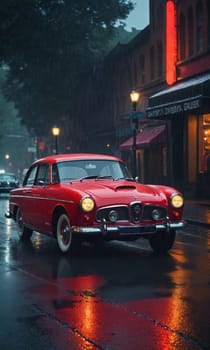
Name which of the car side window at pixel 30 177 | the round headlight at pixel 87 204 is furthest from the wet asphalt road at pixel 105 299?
the car side window at pixel 30 177

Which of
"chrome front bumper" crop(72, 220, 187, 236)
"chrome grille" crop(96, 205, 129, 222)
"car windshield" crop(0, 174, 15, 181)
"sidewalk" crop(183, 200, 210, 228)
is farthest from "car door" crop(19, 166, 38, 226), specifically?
"car windshield" crop(0, 174, 15, 181)

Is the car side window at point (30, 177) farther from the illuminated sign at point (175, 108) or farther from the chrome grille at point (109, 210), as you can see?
the illuminated sign at point (175, 108)

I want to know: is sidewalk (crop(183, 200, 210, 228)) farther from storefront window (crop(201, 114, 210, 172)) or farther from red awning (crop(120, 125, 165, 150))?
red awning (crop(120, 125, 165, 150))

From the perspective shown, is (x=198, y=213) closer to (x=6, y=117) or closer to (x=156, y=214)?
(x=156, y=214)

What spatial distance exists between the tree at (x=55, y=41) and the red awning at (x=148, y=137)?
9182mm

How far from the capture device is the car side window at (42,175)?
11836 mm

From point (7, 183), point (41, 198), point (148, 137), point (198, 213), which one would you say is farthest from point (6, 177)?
point (41, 198)

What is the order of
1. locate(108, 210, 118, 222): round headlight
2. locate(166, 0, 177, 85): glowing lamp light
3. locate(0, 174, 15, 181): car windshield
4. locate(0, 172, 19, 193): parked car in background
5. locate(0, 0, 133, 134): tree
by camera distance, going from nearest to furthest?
locate(108, 210, 118, 222): round headlight < locate(166, 0, 177, 85): glowing lamp light < locate(0, 172, 19, 193): parked car in background < locate(0, 174, 15, 181): car windshield < locate(0, 0, 133, 134): tree

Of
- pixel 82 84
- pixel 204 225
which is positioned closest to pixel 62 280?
pixel 204 225

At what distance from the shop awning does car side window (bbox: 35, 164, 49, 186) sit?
11915 mm

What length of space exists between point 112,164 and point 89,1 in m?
30.7

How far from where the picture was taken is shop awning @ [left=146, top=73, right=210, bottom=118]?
23250mm

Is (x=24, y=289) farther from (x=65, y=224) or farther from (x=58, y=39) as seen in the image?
(x=58, y=39)

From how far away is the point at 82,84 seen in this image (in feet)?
149
